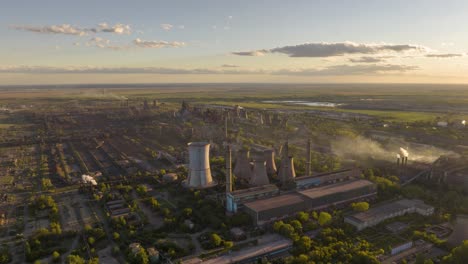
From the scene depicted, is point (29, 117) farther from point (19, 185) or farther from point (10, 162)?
point (19, 185)

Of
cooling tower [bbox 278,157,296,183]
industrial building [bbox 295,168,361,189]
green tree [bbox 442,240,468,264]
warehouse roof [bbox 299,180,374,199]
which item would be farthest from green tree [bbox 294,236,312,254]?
cooling tower [bbox 278,157,296,183]

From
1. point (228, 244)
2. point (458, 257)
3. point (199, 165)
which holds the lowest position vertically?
point (228, 244)

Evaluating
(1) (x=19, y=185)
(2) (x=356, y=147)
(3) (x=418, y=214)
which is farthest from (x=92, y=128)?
(3) (x=418, y=214)

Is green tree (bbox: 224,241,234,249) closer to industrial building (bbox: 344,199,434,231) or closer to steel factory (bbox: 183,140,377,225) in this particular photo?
steel factory (bbox: 183,140,377,225)

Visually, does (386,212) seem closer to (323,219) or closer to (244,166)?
(323,219)

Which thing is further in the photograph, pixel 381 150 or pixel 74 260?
pixel 381 150

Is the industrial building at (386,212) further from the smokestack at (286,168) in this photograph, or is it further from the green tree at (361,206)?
the smokestack at (286,168)

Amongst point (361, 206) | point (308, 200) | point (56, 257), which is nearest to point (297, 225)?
point (308, 200)
